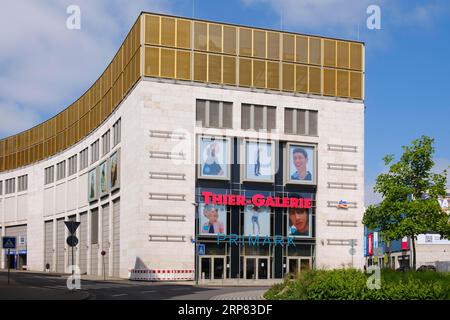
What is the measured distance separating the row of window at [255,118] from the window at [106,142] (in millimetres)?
14707

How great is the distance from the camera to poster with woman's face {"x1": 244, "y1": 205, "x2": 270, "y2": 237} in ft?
197

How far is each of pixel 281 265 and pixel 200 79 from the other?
711 inches

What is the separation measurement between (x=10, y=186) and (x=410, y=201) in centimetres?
7272

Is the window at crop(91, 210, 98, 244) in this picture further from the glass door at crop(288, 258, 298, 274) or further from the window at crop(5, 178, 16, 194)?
the window at crop(5, 178, 16, 194)

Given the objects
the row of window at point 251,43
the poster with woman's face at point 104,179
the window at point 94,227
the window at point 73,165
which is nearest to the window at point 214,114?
the row of window at point 251,43

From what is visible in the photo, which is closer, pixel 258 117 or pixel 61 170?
pixel 258 117

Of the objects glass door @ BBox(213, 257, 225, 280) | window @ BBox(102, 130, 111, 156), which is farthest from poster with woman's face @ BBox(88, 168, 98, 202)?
glass door @ BBox(213, 257, 225, 280)

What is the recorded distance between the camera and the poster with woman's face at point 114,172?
65.0 metres

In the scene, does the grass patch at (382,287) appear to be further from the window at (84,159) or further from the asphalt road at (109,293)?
the window at (84,159)

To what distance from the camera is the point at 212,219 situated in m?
58.8

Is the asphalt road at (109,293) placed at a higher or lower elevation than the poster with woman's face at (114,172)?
lower

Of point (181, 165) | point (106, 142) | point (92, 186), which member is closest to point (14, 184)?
point (92, 186)

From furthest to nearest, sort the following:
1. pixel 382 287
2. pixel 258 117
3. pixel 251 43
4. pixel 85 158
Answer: pixel 85 158
pixel 258 117
pixel 251 43
pixel 382 287

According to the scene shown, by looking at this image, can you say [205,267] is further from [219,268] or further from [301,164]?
[301,164]
